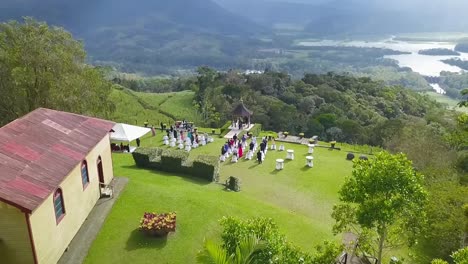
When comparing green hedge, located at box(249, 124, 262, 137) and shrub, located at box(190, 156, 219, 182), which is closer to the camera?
shrub, located at box(190, 156, 219, 182)

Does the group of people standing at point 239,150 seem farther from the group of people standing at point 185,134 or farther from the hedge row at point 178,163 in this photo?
the hedge row at point 178,163

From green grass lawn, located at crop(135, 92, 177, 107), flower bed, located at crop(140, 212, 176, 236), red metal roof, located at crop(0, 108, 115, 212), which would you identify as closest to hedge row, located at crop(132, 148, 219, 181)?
red metal roof, located at crop(0, 108, 115, 212)

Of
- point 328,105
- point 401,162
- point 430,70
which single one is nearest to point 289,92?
point 328,105

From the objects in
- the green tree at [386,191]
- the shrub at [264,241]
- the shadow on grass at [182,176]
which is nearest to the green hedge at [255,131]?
the shadow on grass at [182,176]

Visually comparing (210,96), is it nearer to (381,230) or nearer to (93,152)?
(93,152)

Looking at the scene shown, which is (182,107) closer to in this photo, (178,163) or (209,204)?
(178,163)

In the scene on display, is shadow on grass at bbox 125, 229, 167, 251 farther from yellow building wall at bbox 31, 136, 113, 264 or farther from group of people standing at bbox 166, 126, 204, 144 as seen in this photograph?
group of people standing at bbox 166, 126, 204, 144
